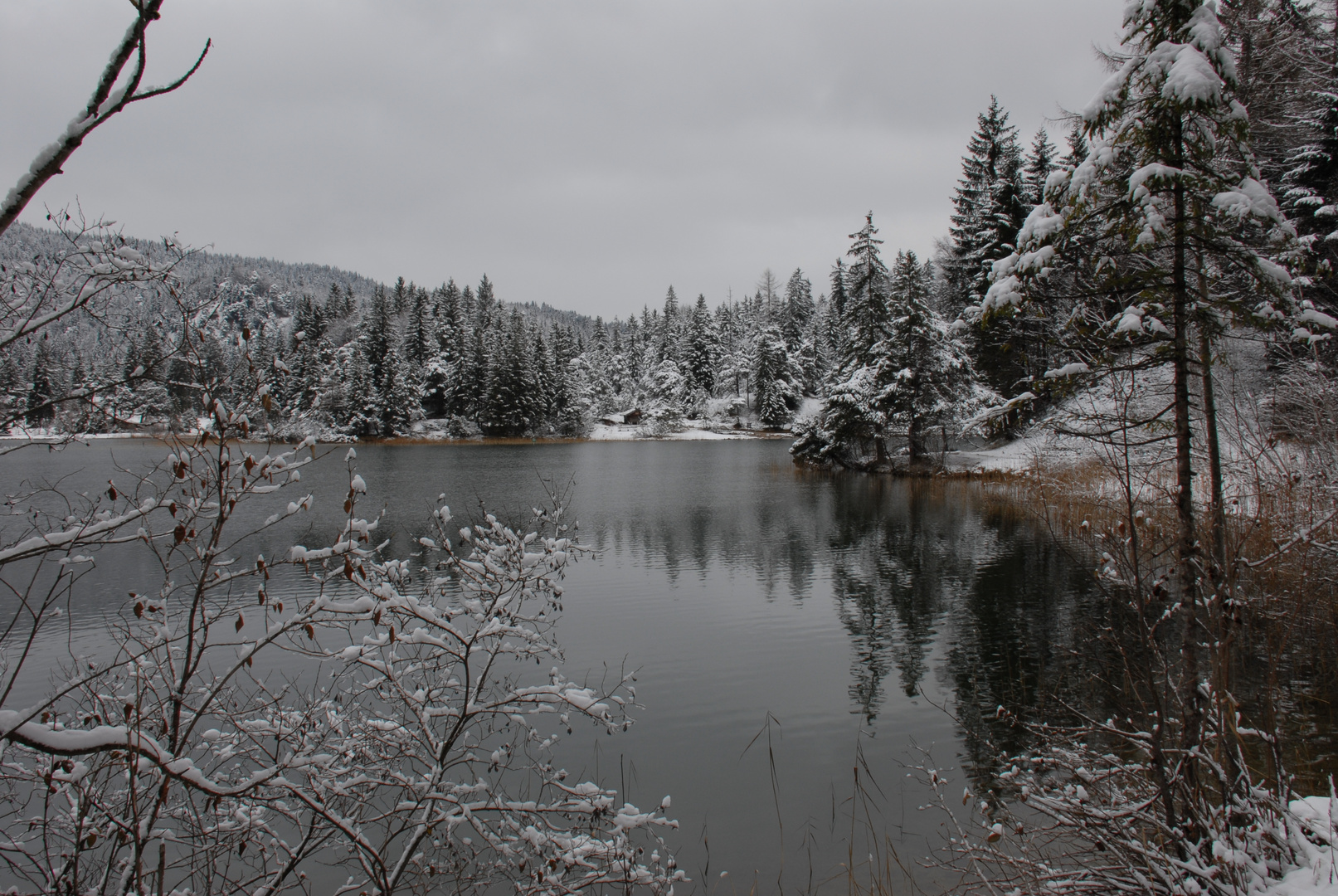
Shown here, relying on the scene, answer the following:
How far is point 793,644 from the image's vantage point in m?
11.9

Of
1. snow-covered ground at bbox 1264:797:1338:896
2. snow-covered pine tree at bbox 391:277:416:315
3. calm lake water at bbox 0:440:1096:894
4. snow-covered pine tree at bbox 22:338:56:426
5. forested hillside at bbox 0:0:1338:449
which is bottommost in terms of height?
calm lake water at bbox 0:440:1096:894

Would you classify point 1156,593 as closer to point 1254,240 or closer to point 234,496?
point 234,496

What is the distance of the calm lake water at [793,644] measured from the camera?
7055mm

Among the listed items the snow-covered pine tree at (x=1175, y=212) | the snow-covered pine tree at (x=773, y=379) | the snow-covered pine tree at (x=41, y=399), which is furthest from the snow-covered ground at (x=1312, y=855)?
the snow-covered pine tree at (x=773, y=379)

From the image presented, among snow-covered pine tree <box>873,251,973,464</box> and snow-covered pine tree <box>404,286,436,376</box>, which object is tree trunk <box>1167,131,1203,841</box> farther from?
snow-covered pine tree <box>404,286,436,376</box>

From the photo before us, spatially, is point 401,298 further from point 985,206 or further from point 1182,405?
point 1182,405

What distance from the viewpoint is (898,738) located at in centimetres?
852

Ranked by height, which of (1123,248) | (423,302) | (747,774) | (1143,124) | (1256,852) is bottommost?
(747,774)

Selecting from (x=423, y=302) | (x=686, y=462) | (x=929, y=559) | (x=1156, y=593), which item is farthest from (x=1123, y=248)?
(x=423, y=302)

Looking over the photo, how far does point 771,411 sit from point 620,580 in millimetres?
57392

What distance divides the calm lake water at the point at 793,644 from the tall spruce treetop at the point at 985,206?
12197mm

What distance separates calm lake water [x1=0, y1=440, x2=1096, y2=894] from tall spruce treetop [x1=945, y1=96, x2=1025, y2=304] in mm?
12197

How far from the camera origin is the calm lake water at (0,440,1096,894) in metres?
7.05

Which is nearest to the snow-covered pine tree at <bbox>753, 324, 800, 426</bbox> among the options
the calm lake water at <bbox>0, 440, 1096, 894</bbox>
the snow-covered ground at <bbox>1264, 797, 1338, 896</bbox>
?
the calm lake water at <bbox>0, 440, 1096, 894</bbox>
